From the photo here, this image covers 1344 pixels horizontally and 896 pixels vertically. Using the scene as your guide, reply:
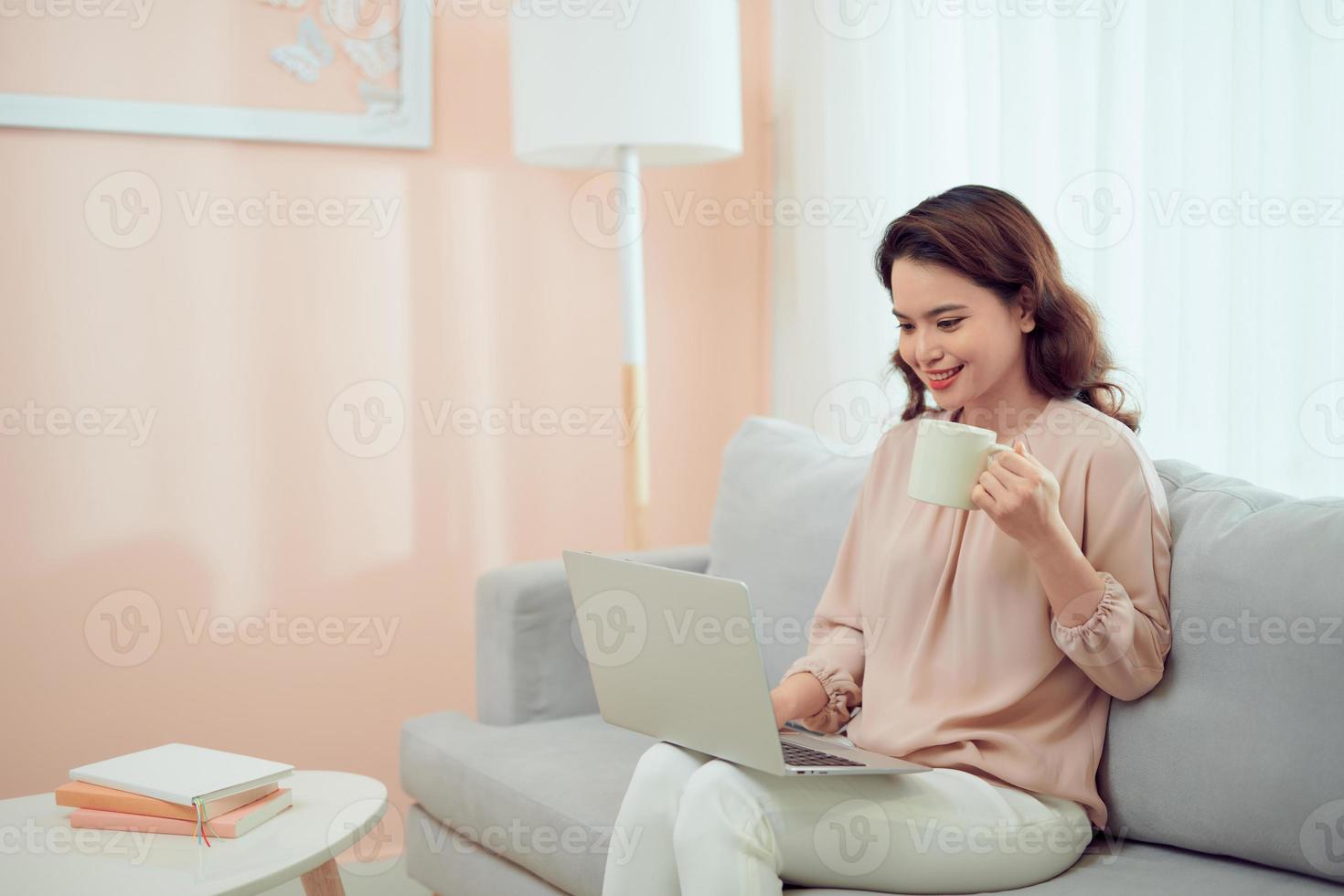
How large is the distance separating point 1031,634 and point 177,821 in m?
0.99

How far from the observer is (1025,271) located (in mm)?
1448

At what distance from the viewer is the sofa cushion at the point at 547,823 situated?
4.30 ft

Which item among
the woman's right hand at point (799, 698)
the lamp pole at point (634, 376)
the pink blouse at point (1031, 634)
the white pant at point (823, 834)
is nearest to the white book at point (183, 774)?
the white pant at point (823, 834)

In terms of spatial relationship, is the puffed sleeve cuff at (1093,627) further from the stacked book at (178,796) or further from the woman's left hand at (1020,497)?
the stacked book at (178,796)

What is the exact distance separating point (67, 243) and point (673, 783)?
68.3 inches

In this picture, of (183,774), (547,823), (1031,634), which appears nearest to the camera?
(1031,634)

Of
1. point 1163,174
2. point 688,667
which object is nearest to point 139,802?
point 688,667

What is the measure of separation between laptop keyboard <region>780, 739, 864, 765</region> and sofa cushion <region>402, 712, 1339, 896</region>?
0.13 meters

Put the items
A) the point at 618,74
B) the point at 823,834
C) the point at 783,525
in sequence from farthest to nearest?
the point at 618,74 < the point at 783,525 < the point at 823,834

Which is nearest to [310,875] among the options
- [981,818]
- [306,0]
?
[981,818]

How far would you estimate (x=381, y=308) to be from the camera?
2609mm

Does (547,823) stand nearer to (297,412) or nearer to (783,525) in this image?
(783,525)

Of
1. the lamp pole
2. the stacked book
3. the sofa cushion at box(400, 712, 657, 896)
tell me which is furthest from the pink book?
the lamp pole

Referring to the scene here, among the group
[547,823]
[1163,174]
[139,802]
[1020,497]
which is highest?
[1163,174]
